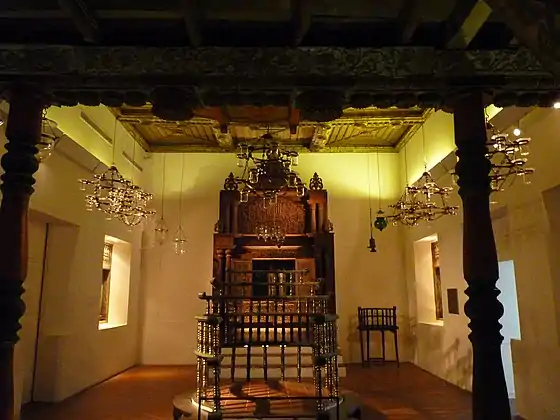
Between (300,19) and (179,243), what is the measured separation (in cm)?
778

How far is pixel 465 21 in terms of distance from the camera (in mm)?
2996

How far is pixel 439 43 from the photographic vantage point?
10.8 ft

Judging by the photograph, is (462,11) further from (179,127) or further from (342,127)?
(179,127)

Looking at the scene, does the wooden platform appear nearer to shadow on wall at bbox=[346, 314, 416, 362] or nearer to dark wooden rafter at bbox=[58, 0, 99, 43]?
dark wooden rafter at bbox=[58, 0, 99, 43]

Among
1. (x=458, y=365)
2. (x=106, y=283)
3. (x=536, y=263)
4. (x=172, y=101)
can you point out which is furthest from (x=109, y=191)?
(x=458, y=365)

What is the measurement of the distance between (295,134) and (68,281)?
16.1ft

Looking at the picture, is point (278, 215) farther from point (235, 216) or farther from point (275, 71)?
point (275, 71)

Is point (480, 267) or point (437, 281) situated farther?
point (437, 281)

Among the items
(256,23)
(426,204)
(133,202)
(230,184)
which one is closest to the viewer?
(256,23)

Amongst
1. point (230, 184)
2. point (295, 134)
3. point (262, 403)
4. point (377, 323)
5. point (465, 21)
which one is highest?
point (295, 134)

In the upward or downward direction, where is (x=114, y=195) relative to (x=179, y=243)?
upward

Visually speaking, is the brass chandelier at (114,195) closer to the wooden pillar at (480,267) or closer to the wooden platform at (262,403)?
the wooden platform at (262,403)

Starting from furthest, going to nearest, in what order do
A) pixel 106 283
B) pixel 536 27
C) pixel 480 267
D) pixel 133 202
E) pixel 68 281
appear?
pixel 106 283 < pixel 133 202 < pixel 68 281 < pixel 480 267 < pixel 536 27

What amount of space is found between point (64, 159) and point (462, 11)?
5.62 metres
